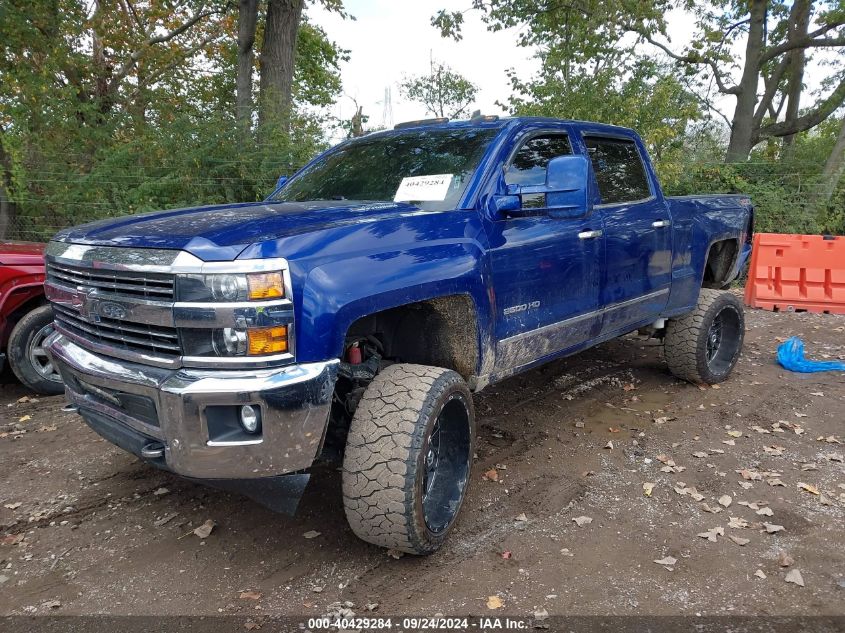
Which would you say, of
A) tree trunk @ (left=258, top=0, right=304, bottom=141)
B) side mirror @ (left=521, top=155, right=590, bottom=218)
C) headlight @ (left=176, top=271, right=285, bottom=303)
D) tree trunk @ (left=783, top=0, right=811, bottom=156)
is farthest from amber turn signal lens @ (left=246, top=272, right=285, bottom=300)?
tree trunk @ (left=783, top=0, right=811, bottom=156)

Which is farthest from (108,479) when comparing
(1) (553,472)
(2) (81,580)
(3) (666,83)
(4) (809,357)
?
(3) (666,83)

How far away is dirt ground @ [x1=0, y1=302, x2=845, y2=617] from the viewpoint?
8.87 ft

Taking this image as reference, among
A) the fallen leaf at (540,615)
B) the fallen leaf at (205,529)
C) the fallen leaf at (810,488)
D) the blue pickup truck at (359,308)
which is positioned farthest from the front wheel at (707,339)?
the fallen leaf at (205,529)

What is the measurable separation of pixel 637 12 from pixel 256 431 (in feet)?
47.2

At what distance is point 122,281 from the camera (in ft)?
8.64

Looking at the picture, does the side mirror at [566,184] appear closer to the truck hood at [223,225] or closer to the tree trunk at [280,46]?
the truck hood at [223,225]

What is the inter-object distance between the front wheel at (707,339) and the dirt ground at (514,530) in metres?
0.52

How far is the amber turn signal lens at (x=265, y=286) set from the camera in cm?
238

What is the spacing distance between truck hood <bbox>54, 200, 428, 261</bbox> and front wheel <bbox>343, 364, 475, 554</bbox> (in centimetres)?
78

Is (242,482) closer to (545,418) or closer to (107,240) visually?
(107,240)

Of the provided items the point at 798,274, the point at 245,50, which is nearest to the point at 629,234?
the point at 798,274

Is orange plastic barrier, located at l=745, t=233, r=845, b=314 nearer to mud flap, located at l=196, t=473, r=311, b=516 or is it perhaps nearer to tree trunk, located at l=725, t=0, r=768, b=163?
mud flap, located at l=196, t=473, r=311, b=516

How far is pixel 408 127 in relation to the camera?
4.20 m

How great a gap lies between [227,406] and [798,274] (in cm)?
888
